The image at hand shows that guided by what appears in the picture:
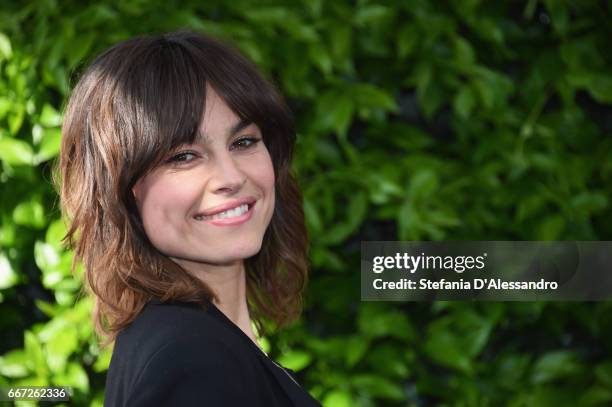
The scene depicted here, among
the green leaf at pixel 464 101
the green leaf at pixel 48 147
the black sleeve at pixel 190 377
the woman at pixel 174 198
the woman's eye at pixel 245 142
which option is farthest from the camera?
the green leaf at pixel 464 101

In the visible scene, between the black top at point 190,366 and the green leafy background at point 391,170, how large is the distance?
0.92m

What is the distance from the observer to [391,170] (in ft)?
7.12

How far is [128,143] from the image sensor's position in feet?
3.90

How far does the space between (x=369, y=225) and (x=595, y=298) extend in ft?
1.86

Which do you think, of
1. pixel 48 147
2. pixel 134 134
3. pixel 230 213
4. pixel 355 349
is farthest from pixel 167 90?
pixel 355 349

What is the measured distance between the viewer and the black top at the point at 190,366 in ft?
3.45

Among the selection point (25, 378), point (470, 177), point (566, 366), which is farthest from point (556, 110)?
point (25, 378)

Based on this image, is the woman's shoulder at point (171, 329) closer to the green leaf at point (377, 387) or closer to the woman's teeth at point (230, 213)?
the woman's teeth at point (230, 213)

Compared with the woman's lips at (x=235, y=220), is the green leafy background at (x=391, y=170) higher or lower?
lower

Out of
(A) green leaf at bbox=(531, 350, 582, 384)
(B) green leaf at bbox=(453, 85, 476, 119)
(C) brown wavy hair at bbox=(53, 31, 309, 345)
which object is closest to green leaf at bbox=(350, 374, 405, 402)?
(A) green leaf at bbox=(531, 350, 582, 384)

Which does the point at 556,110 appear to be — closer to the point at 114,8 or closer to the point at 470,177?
the point at 470,177

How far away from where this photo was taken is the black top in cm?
105

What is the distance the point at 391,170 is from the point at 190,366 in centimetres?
118

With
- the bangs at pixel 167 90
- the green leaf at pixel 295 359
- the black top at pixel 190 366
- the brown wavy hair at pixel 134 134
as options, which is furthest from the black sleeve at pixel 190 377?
the green leaf at pixel 295 359
